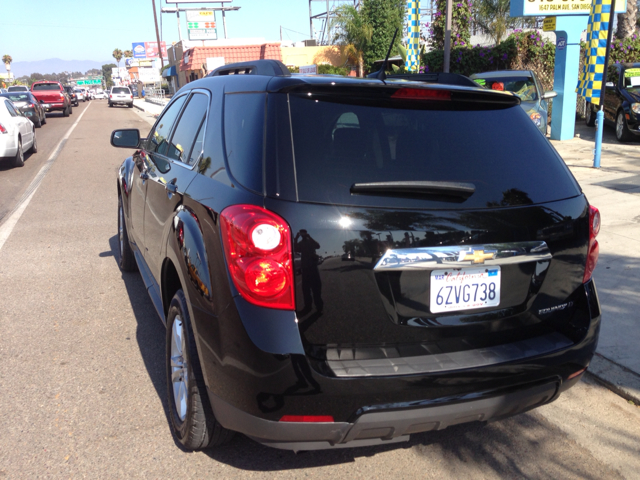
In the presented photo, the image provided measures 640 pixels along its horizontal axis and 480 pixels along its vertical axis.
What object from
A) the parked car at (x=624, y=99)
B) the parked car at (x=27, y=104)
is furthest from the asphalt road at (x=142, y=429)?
the parked car at (x=27, y=104)

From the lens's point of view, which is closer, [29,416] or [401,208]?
[401,208]

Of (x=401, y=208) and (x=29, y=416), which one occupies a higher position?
(x=401, y=208)

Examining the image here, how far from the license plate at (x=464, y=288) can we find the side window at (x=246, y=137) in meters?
0.83

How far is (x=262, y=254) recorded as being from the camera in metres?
2.29

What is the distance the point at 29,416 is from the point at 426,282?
2452mm

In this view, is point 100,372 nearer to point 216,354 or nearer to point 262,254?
point 216,354

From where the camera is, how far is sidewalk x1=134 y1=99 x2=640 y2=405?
3.77 meters

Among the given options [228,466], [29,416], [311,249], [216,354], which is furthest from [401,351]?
[29,416]

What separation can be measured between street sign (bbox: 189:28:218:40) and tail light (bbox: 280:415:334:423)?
245 ft

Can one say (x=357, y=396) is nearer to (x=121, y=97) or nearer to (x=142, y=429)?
(x=142, y=429)

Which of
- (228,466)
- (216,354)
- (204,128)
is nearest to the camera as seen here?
(216,354)

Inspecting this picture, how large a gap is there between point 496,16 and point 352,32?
1312 centimetres

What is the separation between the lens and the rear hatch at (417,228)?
2314 millimetres

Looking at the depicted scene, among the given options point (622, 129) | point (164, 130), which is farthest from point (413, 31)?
point (164, 130)
